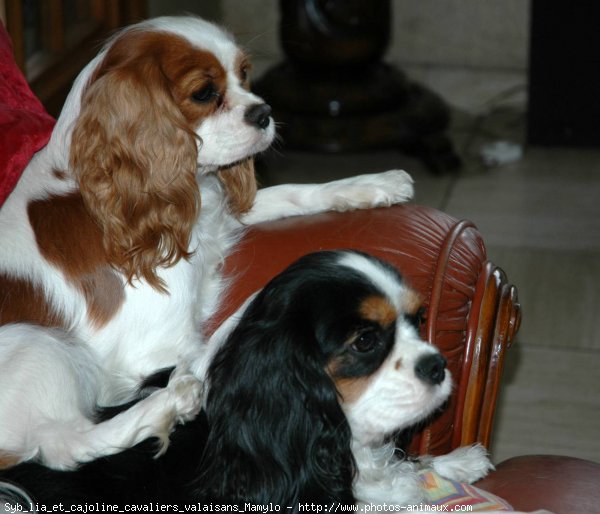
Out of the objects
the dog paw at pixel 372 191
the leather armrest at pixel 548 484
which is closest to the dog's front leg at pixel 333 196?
the dog paw at pixel 372 191

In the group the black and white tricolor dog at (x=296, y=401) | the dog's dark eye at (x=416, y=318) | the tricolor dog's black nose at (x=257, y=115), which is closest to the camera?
the black and white tricolor dog at (x=296, y=401)

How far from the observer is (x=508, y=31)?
5.46 meters

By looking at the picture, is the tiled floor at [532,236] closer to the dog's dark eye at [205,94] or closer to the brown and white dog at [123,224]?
the brown and white dog at [123,224]

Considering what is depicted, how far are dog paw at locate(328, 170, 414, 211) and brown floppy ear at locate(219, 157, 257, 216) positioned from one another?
0.19 m

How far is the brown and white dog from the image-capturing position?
203cm

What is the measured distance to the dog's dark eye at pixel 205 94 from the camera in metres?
2.23

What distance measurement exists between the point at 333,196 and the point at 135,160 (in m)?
0.45

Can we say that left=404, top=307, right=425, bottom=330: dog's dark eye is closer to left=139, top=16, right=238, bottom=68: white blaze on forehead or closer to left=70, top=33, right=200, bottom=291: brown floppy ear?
left=70, top=33, right=200, bottom=291: brown floppy ear

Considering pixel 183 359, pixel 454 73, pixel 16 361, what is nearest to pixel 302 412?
pixel 183 359

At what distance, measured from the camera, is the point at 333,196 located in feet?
7.72

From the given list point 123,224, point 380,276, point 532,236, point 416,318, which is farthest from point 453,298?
point 532,236

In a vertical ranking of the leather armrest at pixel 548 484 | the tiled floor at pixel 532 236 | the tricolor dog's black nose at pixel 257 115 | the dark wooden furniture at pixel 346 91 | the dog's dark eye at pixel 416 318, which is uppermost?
the tricolor dog's black nose at pixel 257 115

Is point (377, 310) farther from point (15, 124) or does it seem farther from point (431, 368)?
point (15, 124)

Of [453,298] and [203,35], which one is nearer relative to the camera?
[453,298]
